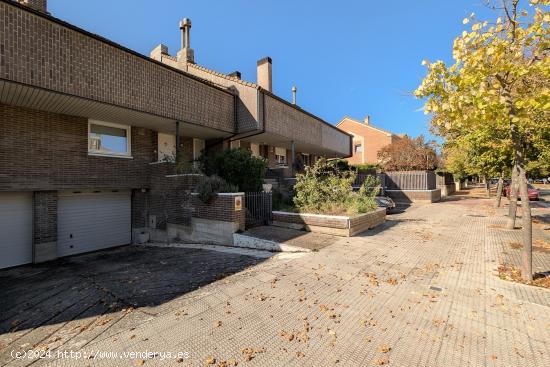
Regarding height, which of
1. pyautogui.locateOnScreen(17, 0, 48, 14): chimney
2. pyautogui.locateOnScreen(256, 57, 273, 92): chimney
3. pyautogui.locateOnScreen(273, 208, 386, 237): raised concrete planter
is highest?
pyautogui.locateOnScreen(256, 57, 273, 92): chimney

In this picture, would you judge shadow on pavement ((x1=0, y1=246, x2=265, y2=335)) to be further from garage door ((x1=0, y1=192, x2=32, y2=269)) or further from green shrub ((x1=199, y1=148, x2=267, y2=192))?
green shrub ((x1=199, y1=148, x2=267, y2=192))

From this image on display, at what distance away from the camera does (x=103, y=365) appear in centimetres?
322

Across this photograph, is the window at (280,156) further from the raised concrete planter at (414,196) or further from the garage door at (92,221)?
the garage door at (92,221)

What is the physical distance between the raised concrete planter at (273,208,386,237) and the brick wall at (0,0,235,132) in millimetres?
5545

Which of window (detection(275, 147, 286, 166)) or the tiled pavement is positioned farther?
window (detection(275, 147, 286, 166))

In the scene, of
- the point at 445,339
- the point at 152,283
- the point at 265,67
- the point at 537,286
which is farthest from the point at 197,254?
the point at 265,67

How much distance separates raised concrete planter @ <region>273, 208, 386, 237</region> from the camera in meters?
9.56

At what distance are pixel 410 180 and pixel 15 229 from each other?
2460 centimetres

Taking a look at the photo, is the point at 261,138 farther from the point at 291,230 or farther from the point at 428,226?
the point at 428,226

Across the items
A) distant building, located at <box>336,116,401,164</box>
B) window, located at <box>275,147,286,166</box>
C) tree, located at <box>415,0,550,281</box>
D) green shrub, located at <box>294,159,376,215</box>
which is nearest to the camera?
tree, located at <box>415,0,550,281</box>

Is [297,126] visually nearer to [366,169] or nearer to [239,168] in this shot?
[239,168]

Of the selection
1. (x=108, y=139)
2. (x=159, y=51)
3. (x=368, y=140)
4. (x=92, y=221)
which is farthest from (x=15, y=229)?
(x=368, y=140)

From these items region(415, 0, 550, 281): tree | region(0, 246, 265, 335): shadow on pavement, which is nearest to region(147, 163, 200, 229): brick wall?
region(0, 246, 265, 335): shadow on pavement

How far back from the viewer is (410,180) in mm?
23812
